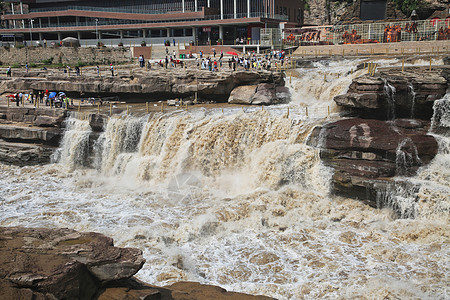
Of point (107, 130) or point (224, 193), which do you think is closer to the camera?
point (224, 193)

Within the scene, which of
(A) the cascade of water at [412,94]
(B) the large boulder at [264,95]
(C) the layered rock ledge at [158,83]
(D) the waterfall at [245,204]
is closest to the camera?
(D) the waterfall at [245,204]

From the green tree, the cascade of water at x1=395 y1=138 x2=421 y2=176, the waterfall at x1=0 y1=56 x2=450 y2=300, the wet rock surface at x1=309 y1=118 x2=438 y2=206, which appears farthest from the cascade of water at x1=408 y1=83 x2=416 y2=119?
the green tree

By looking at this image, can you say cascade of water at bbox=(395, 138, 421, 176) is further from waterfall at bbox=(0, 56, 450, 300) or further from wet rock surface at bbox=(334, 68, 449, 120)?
wet rock surface at bbox=(334, 68, 449, 120)

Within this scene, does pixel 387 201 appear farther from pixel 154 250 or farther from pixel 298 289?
pixel 154 250

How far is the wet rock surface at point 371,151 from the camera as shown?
2150cm

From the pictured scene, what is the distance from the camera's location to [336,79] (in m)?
32.3

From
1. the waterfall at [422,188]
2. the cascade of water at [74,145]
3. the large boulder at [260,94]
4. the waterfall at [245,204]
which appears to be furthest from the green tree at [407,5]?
the cascade of water at [74,145]

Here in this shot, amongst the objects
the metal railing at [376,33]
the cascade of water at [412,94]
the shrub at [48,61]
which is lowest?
the cascade of water at [412,94]

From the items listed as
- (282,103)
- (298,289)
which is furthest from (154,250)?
(282,103)

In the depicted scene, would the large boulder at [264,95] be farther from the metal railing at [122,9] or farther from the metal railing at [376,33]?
the metal railing at [122,9]

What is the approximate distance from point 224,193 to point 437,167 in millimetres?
10623

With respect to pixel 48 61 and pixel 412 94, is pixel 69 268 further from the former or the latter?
pixel 48 61

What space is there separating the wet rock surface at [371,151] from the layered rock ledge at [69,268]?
1017 centimetres

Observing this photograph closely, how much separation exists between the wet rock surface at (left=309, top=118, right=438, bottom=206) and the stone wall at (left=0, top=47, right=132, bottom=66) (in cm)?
3828
